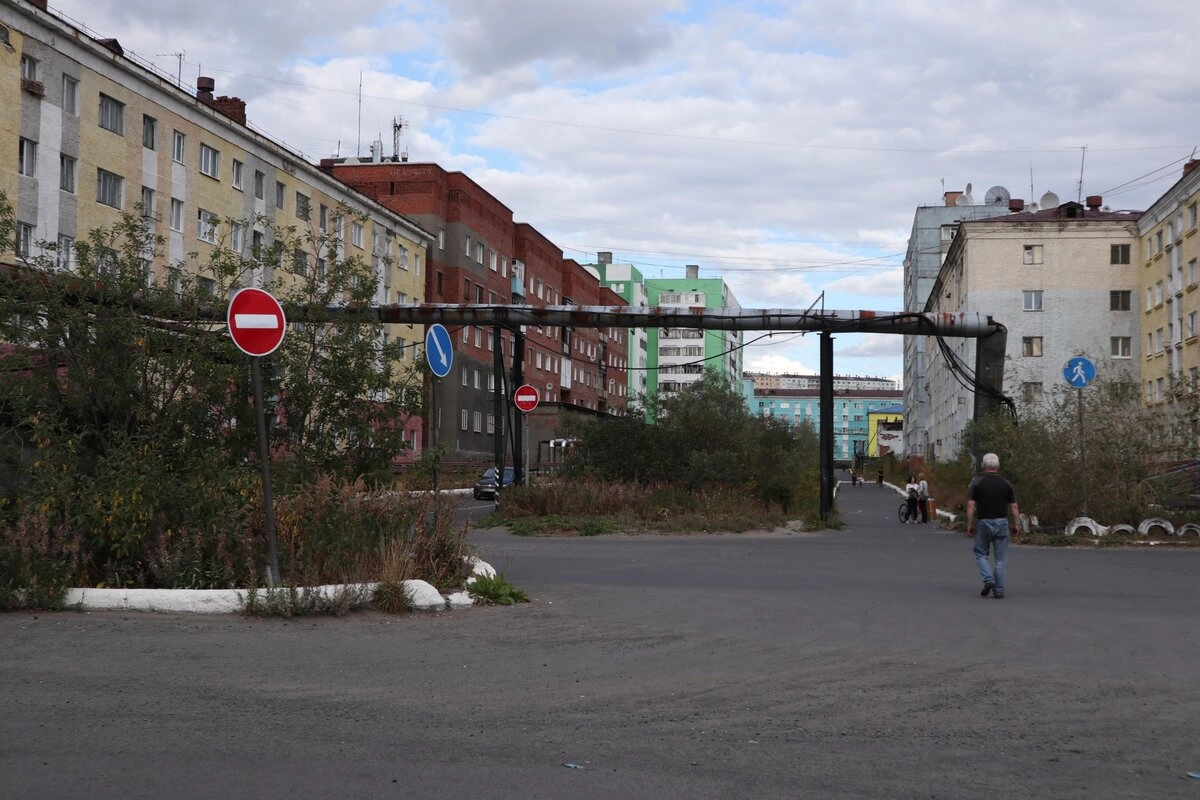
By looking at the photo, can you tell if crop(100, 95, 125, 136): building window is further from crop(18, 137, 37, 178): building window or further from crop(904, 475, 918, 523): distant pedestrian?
crop(904, 475, 918, 523): distant pedestrian

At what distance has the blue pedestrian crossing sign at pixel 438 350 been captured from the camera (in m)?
13.5

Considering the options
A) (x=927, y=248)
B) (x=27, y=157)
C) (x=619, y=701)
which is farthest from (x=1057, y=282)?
(x=619, y=701)

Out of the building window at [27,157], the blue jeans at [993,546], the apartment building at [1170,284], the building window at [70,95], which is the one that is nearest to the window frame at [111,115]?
the building window at [70,95]

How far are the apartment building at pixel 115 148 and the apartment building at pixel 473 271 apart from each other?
1363 centimetres

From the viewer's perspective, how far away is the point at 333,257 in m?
14.1

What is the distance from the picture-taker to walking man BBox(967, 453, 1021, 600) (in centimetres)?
1341

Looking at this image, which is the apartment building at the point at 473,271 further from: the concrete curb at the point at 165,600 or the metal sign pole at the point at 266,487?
the concrete curb at the point at 165,600

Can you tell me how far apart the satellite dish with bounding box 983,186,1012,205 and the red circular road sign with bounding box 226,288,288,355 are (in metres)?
88.5

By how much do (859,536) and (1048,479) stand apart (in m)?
4.19

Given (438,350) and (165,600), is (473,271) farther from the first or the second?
(165,600)

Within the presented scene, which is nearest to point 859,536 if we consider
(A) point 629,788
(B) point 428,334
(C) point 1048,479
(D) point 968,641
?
(C) point 1048,479

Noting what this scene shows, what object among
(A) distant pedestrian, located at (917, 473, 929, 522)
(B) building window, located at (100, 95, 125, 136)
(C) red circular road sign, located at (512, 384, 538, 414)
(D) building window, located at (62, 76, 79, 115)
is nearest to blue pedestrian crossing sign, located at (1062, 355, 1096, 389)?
(C) red circular road sign, located at (512, 384, 538, 414)

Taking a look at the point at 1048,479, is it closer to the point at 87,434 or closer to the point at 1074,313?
the point at 87,434

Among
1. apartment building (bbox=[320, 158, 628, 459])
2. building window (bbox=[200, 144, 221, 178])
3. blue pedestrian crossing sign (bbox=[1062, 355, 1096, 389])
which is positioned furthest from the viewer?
apartment building (bbox=[320, 158, 628, 459])
